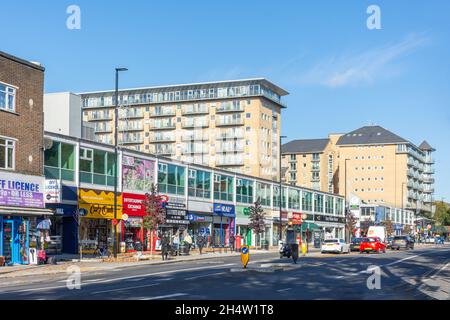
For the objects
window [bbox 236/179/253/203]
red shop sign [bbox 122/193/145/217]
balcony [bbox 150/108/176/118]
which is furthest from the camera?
balcony [bbox 150/108/176/118]

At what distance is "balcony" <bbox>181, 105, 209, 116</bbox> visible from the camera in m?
126

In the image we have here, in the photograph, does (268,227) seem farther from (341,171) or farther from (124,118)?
(341,171)

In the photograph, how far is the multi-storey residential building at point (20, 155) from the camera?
35969 millimetres

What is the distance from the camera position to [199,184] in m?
65.1

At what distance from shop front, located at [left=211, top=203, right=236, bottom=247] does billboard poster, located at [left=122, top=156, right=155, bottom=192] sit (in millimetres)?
12345

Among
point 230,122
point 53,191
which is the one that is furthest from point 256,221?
point 230,122

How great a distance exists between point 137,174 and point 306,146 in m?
119

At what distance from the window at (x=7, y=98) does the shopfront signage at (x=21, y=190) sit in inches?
145

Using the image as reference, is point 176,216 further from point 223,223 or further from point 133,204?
point 223,223

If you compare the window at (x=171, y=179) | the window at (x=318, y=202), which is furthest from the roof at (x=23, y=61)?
the window at (x=318, y=202)

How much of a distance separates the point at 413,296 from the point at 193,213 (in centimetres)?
4475

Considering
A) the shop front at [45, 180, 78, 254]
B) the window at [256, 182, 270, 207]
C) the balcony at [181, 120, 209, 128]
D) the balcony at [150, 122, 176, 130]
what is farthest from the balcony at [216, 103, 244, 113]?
the shop front at [45, 180, 78, 254]

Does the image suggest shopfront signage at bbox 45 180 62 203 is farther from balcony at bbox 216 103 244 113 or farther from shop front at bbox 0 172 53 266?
balcony at bbox 216 103 244 113
